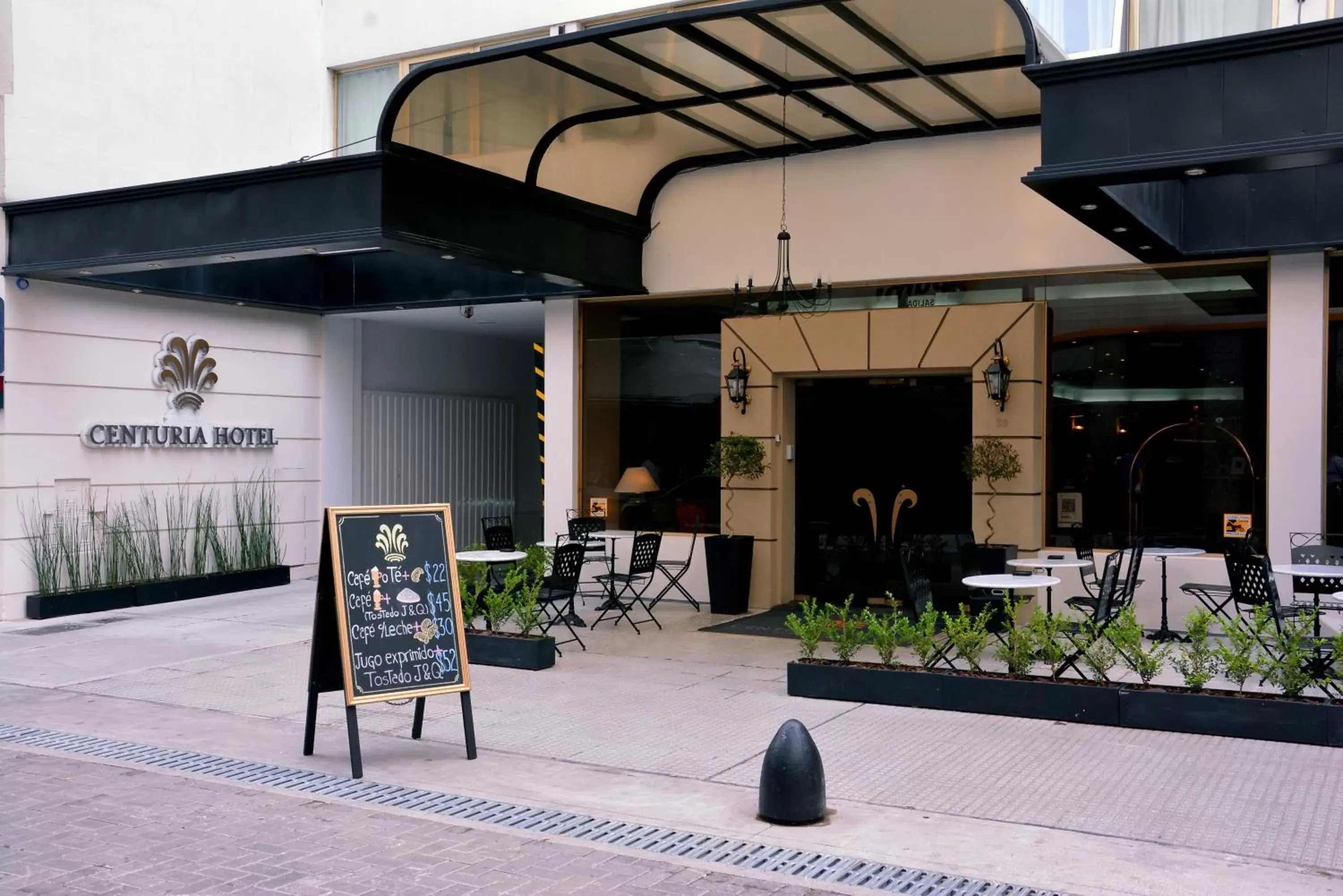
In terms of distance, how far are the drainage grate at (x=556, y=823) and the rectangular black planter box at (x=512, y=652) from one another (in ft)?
9.20

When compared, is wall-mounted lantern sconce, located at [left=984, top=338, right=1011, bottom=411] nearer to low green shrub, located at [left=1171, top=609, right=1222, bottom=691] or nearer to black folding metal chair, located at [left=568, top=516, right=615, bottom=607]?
black folding metal chair, located at [left=568, top=516, right=615, bottom=607]

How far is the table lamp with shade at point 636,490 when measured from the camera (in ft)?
45.3

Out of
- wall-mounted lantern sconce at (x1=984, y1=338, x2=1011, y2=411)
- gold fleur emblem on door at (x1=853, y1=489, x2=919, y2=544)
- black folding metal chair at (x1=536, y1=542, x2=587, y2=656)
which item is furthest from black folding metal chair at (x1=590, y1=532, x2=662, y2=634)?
wall-mounted lantern sconce at (x1=984, y1=338, x2=1011, y2=411)

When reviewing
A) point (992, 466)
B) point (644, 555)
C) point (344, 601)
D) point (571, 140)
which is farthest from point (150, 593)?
point (992, 466)

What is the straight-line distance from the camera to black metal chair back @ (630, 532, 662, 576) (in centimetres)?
1139

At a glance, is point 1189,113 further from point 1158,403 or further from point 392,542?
point 392,542

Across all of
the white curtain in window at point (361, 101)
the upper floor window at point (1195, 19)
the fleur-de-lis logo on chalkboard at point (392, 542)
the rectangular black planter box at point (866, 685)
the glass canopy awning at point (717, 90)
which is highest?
the white curtain in window at point (361, 101)

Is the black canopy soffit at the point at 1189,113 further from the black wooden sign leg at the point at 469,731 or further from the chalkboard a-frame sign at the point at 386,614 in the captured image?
the black wooden sign leg at the point at 469,731

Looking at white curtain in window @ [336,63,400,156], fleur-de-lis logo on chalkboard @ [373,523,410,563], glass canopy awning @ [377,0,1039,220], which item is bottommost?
fleur-de-lis logo on chalkboard @ [373,523,410,563]

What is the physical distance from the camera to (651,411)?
13.9m

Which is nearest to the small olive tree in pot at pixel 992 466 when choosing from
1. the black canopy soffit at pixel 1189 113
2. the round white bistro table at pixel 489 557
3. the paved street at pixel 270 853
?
the black canopy soffit at pixel 1189 113

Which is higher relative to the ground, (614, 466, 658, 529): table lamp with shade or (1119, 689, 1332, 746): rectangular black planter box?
(614, 466, 658, 529): table lamp with shade

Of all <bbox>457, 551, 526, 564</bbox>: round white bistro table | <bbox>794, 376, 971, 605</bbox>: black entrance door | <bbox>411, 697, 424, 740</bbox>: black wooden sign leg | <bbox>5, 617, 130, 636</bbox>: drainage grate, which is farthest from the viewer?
<bbox>794, 376, 971, 605</bbox>: black entrance door

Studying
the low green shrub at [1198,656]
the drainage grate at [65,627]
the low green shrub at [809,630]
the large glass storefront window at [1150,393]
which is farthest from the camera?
the drainage grate at [65,627]
